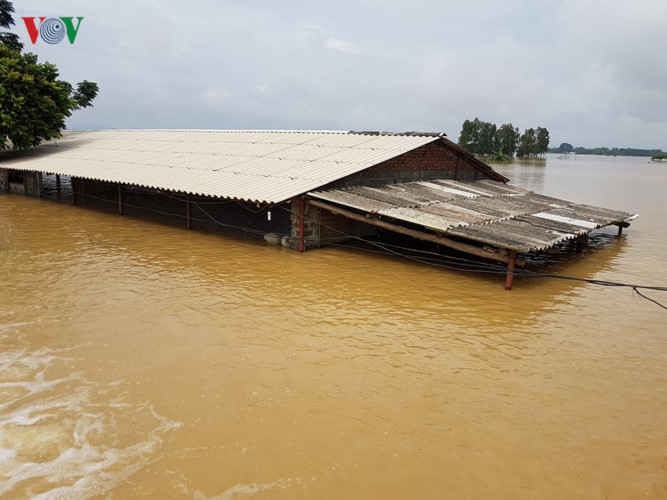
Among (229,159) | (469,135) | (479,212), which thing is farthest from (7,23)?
(469,135)

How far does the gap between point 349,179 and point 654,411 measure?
402 inches

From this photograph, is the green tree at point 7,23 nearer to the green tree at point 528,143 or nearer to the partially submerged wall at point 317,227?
the partially submerged wall at point 317,227

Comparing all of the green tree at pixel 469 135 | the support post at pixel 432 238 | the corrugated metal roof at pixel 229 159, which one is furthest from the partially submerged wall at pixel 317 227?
the green tree at pixel 469 135

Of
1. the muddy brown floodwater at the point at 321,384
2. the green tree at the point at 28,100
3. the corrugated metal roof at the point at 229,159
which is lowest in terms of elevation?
the muddy brown floodwater at the point at 321,384

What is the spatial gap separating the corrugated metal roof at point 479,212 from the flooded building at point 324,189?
2.1 inches

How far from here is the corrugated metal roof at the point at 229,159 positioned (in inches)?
578

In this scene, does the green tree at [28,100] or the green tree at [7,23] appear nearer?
the green tree at [28,100]

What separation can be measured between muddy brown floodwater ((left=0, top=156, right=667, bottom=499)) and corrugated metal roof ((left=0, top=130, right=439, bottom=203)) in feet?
10.5

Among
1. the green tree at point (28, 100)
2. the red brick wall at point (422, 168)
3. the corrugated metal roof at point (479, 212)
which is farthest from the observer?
the green tree at point (28, 100)

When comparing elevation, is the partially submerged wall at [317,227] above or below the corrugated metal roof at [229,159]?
below

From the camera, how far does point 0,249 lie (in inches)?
542

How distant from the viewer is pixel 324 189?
45.8ft

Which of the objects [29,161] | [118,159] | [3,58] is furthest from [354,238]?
[3,58]

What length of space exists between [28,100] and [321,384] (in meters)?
23.7
